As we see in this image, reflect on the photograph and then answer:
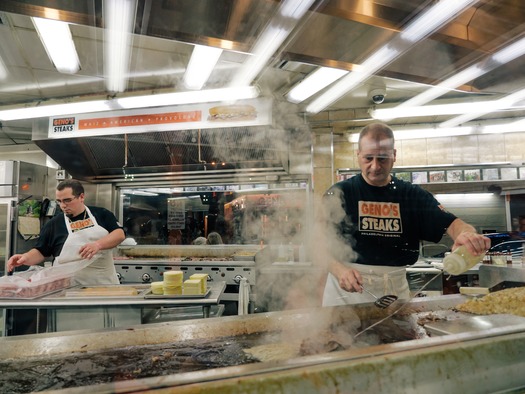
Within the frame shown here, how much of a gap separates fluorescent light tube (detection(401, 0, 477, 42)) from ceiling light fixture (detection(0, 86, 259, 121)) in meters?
2.22

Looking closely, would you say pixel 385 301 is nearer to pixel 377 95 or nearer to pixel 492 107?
pixel 492 107

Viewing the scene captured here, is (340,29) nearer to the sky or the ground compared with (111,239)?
nearer to the sky

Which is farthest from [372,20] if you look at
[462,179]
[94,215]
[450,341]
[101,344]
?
[94,215]

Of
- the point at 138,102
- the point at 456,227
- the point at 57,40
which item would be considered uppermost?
the point at 138,102

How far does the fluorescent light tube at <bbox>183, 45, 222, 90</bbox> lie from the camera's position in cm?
219

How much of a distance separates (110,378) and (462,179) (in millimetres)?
3469

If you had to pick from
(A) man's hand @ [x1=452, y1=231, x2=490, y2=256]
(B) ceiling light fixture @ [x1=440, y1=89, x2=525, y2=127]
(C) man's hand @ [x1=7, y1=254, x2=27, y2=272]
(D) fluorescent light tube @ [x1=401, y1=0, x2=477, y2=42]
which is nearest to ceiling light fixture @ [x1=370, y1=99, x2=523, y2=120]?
(B) ceiling light fixture @ [x1=440, y1=89, x2=525, y2=127]

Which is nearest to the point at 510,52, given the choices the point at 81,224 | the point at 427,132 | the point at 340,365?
the point at 427,132

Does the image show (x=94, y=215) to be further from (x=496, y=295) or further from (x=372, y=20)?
(x=496, y=295)

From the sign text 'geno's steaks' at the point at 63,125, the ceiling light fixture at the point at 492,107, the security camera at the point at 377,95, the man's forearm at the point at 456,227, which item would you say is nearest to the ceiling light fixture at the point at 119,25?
the man's forearm at the point at 456,227

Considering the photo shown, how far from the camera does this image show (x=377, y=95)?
364cm

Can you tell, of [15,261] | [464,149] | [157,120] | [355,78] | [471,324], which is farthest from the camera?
[157,120]

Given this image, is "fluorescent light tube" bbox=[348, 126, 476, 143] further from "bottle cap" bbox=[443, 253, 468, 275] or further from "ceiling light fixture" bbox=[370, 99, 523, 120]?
"bottle cap" bbox=[443, 253, 468, 275]

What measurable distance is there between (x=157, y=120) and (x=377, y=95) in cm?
314
